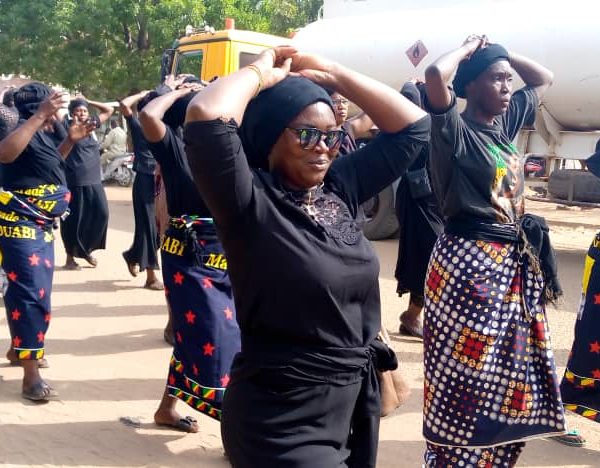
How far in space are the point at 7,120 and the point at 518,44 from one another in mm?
6390

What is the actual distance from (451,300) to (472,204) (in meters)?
0.42

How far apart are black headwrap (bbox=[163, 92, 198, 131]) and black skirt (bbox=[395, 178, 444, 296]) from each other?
2.49 m

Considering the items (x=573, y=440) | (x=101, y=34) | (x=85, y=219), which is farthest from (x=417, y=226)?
(x=101, y=34)

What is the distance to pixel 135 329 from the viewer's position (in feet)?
20.9

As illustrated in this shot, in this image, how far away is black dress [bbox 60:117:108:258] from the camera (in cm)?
842

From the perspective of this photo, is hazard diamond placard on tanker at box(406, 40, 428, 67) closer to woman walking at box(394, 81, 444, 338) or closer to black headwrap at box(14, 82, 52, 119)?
woman walking at box(394, 81, 444, 338)

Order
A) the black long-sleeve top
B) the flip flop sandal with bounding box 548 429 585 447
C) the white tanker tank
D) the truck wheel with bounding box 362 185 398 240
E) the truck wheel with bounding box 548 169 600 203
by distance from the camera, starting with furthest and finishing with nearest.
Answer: the truck wheel with bounding box 362 185 398 240 → the truck wheel with bounding box 548 169 600 203 → the white tanker tank → the flip flop sandal with bounding box 548 429 585 447 → the black long-sleeve top

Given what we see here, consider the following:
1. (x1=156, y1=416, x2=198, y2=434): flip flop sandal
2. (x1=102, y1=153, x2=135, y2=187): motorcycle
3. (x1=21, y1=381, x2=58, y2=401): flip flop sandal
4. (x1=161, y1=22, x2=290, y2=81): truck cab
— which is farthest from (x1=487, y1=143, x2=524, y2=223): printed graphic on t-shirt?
(x1=102, y1=153, x2=135, y2=187): motorcycle

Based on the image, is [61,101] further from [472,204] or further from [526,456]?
[526,456]

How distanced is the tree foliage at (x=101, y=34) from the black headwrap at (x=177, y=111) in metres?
14.6

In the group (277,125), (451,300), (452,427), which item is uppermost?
(277,125)

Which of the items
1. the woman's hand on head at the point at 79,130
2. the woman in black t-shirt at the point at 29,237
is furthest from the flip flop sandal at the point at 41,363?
the woman's hand on head at the point at 79,130

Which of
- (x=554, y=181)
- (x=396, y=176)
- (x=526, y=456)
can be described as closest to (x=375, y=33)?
(x=554, y=181)

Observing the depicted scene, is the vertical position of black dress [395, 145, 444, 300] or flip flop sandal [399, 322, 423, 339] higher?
black dress [395, 145, 444, 300]
